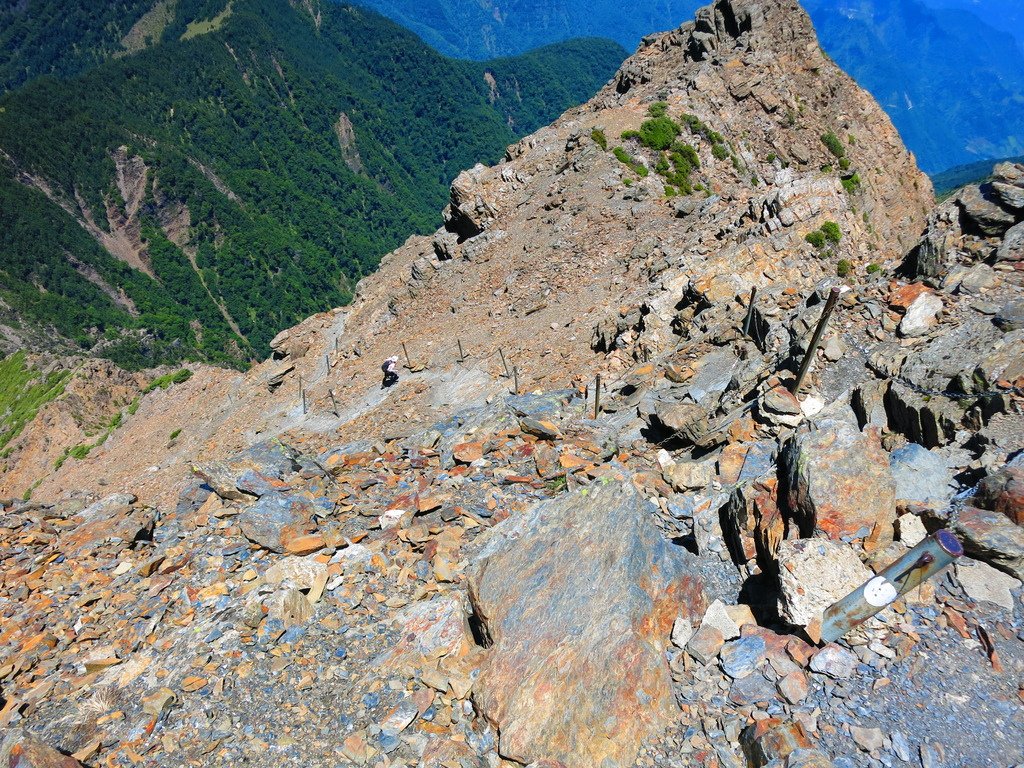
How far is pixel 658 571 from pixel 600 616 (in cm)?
104

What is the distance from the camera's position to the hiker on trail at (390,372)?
26.4 metres

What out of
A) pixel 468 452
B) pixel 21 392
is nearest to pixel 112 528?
pixel 468 452

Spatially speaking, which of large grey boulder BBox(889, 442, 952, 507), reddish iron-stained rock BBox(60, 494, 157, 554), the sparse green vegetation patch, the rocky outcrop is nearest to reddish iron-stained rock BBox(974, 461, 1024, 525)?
large grey boulder BBox(889, 442, 952, 507)

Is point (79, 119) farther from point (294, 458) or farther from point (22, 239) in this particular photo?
point (294, 458)

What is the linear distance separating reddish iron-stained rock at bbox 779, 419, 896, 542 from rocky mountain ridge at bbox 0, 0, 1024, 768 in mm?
35

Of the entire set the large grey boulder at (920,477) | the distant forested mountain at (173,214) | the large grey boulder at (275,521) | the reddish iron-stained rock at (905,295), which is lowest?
the reddish iron-stained rock at (905,295)

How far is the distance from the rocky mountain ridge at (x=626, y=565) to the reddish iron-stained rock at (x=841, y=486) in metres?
0.03

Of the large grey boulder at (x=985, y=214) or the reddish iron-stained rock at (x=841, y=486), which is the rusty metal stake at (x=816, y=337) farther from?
the large grey boulder at (x=985, y=214)

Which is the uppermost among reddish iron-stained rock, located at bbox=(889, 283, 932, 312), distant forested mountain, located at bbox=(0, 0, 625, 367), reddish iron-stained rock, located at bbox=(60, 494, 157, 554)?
distant forested mountain, located at bbox=(0, 0, 625, 367)

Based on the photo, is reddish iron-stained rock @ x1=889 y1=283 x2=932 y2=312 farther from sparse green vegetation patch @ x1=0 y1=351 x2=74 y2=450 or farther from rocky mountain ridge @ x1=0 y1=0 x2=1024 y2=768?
sparse green vegetation patch @ x1=0 y1=351 x2=74 y2=450

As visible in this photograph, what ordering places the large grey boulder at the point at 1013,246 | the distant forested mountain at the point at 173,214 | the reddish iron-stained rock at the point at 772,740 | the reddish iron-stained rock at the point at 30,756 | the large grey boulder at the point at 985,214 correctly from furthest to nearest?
the distant forested mountain at the point at 173,214 → the large grey boulder at the point at 985,214 → the large grey boulder at the point at 1013,246 → the reddish iron-stained rock at the point at 30,756 → the reddish iron-stained rock at the point at 772,740

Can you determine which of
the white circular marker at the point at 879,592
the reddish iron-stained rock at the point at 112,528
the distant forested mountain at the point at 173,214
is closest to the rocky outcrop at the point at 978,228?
the white circular marker at the point at 879,592

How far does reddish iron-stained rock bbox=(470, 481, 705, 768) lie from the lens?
6.11 m

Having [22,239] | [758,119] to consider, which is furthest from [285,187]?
[758,119]
